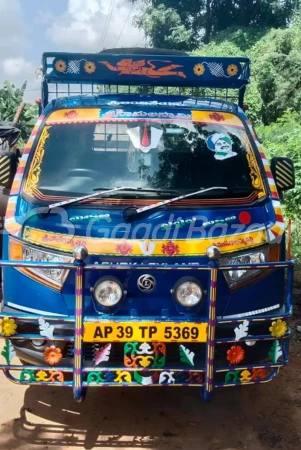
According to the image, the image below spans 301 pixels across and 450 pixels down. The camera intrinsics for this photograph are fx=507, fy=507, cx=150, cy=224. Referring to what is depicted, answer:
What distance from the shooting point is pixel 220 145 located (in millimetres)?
3836

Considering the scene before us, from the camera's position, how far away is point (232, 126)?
394 centimetres

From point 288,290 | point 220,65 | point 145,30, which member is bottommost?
point 288,290

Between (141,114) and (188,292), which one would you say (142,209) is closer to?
(188,292)

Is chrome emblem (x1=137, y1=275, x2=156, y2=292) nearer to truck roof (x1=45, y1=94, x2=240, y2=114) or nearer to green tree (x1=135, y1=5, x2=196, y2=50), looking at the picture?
truck roof (x1=45, y1=94, x2=240, y2=114)

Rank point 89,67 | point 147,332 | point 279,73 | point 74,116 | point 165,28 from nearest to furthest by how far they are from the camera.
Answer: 1. point 147,332
2. point 74,116
3. point 89,67
4. point 279,73
5. point 165,28

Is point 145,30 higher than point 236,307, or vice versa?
point 145,30

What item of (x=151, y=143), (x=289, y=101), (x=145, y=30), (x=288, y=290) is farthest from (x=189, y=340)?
(x=145, y=30)

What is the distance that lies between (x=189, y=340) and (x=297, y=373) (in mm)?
1818

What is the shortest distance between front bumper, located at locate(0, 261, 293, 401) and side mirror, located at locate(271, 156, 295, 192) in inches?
51.9

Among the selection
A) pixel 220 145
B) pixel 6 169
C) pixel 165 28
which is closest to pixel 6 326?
pixel 6 169

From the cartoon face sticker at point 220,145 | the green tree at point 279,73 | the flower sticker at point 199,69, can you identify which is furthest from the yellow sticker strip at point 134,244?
the green tree at point 279,73

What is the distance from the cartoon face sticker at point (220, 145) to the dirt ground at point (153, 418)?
A: 6.03ft

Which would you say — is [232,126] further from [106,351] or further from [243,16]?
[243,16]

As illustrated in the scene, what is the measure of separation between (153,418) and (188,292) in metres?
Answer: 1.12
